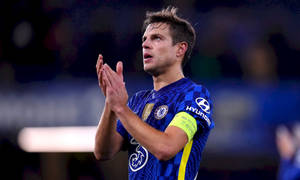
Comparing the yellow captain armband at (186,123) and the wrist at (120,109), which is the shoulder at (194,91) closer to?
the yellow captain armband at (186,123)

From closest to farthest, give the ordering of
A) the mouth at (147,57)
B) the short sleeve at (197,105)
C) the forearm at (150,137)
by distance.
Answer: the forearm at (150,137) < the short sleeve at (197,105) < the mouth at (147,57)

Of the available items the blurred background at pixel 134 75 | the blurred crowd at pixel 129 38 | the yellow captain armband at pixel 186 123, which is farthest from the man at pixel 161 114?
the blurred crowd at pixel 129 38

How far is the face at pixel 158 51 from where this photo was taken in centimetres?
395

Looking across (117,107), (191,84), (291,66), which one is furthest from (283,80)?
(117,107)

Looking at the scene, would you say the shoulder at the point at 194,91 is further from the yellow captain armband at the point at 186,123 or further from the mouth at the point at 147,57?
the mouth at the point at 147,57

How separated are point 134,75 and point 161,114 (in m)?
5.31

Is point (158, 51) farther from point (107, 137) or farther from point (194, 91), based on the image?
point (107, 137)

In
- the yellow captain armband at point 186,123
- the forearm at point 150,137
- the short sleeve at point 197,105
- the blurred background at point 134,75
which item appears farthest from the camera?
the blurred background at point 134,75

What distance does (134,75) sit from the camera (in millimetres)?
Result: 9031

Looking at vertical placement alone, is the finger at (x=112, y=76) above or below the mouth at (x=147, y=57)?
below

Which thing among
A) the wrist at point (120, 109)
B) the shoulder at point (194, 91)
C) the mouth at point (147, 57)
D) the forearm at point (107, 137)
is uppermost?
the mouth at point (147, 57)

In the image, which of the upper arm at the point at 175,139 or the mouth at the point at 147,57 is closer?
the upper arm at the point at 175,139

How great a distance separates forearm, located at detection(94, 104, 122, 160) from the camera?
3.80 meters

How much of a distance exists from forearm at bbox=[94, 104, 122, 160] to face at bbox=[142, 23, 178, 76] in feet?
1.67
